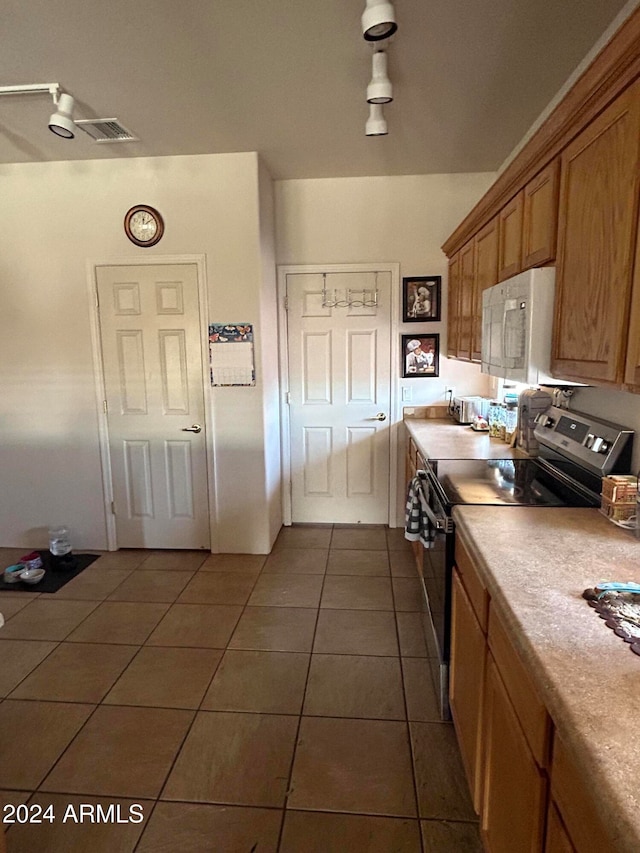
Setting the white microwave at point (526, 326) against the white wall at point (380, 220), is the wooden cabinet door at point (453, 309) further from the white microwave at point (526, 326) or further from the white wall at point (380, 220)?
the white microwave at point (526, 326)

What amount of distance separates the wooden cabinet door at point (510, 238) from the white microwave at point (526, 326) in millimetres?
123

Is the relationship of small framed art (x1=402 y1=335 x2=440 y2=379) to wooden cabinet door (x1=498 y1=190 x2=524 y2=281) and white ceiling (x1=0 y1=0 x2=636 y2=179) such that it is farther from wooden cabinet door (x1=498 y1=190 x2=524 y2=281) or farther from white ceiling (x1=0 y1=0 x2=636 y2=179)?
wooden cabinet door (x1=498 y1=190 x2=524 y2=281)

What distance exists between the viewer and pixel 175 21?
1.87 m

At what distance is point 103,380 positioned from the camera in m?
3.50

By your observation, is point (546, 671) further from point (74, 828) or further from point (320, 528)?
point (320, 528)

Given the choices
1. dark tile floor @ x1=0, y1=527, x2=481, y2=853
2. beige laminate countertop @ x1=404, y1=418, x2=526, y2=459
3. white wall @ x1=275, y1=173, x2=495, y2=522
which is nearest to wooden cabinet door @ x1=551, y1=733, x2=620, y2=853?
dark tile floor @ x1=0, y1=527, x2=481, y2=853

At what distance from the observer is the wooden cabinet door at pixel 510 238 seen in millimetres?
2121

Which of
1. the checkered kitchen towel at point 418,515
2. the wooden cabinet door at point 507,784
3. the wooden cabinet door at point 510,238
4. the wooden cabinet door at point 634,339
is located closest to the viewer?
the wooden cabinet door at point 507,784

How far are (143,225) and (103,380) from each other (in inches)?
43.4

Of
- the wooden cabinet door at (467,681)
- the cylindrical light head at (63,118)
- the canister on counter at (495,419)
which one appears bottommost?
the wooden cabinet door at (467,681)

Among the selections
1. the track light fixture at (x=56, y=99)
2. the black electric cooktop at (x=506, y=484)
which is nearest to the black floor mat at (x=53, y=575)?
the black electric cooktop at (x=506, y=484)

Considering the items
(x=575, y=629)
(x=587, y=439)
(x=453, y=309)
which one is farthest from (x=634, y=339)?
(x=453, y=309)

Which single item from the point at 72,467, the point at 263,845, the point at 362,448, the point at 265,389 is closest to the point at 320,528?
the point at 362,448

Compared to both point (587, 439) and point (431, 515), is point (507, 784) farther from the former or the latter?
point (587, 439)
